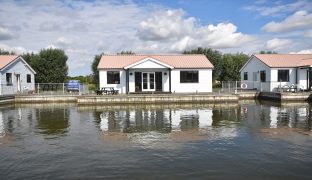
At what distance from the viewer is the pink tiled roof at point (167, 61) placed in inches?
1363

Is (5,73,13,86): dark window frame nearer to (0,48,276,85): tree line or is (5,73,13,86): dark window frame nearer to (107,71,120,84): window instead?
(107,71,120,84): window

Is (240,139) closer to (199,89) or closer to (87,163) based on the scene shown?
(87,163)

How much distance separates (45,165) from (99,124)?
8124mm

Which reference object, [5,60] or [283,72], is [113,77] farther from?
[283,72]

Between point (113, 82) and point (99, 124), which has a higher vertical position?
point (113, 82)

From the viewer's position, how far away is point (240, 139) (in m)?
13.8

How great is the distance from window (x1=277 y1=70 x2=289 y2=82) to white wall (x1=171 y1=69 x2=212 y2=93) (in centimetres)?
789

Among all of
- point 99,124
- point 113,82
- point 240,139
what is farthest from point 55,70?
point 240,139

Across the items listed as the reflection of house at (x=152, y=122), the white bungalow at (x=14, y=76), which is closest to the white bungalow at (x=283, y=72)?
the reflection of house at (x=152, y=122)

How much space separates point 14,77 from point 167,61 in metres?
16.8

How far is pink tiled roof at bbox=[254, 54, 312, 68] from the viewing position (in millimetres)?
35969

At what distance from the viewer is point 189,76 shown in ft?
114

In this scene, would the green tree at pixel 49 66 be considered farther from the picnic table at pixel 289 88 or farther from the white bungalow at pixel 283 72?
the picnic table at pixel 289 88

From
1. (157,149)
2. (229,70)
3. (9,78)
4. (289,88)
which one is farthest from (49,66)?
(157,149)
